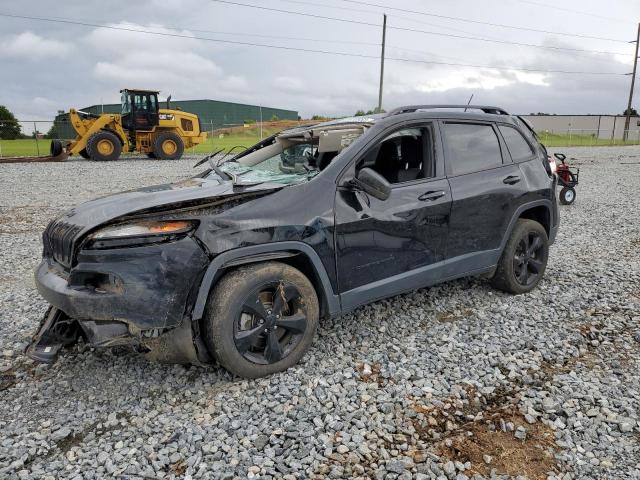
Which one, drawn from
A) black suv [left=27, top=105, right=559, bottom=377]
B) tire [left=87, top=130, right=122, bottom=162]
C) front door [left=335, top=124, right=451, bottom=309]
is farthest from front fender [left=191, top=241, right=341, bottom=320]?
tire [left=87, top=130, right=122, bottom=162]

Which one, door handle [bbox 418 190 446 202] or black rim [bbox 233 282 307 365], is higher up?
door handle [bbox 418 190 446 202]

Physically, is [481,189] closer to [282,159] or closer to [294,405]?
[282,159]

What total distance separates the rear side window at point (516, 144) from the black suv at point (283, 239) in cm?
5

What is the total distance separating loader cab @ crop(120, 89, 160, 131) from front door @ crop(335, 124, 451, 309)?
1798cm

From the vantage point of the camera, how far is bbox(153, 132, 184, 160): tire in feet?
66.2

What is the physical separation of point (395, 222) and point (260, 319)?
1258 mm

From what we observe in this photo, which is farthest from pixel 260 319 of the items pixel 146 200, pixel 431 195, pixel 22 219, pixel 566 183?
pixel 566 183

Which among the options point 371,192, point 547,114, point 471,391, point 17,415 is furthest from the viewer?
point 547,114

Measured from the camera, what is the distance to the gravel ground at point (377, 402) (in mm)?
2500

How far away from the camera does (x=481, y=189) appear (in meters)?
4.24

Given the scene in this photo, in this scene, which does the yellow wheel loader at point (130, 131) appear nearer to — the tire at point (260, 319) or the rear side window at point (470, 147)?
the rear side window at point (470, 147)

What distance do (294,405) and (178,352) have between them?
A: 796 millimetres

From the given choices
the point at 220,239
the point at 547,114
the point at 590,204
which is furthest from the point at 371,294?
the point at 547,114

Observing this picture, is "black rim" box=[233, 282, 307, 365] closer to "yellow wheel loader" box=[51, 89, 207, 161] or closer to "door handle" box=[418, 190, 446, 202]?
"door handle" box=[418, 190, 446, 202]
